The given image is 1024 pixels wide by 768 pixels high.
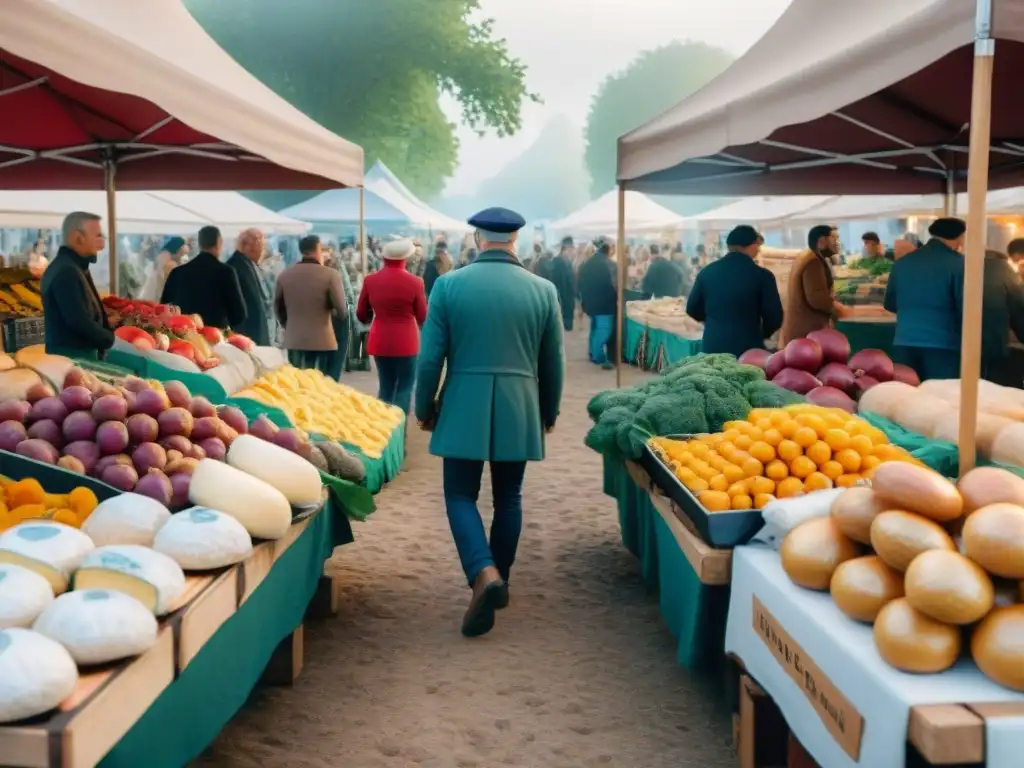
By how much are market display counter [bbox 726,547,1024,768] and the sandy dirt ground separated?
1.98 ft

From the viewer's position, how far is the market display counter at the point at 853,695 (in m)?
2.23

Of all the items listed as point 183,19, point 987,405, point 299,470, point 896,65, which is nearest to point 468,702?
point 299,470

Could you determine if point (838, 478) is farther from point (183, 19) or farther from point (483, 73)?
point (483, 73)

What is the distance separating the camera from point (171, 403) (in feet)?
13.5

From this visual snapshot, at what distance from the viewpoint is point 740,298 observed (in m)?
7.23

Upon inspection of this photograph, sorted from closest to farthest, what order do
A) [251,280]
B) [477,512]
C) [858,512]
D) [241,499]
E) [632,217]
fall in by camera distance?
[858,512], [241,499], [477,512], [251,280], [632,217]

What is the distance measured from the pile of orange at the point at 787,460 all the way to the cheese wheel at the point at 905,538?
3.28ft

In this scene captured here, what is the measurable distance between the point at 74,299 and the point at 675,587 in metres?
3.35

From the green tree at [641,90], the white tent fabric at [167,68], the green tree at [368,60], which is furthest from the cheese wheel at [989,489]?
the green tree at [641,90]

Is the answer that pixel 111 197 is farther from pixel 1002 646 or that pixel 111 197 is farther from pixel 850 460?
pixel 1002 646

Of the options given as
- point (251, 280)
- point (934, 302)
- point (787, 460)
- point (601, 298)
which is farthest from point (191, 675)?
point (601, 298)

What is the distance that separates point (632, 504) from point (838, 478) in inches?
70.4

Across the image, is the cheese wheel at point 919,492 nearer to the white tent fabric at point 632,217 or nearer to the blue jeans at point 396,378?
the blue jeans at point 396,378

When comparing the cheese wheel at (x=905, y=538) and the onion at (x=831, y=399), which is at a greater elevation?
the onion at (x=831, y=399)
